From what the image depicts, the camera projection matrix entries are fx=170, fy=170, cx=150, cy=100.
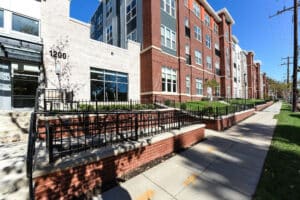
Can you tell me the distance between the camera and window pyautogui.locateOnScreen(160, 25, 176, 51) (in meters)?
17.4

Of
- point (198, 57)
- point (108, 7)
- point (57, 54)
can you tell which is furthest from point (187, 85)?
point (108, 7)

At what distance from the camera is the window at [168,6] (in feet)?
57.9

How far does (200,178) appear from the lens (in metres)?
4.26

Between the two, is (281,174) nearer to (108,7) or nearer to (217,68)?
(108,7)

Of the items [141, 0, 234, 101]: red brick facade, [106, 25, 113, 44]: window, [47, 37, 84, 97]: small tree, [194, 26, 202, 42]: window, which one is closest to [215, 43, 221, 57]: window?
[141, 0, 234, 101]: red brick facade

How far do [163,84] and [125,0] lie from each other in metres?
11.0

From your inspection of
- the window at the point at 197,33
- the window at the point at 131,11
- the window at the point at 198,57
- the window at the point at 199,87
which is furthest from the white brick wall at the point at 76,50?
the window at the point at 197,33

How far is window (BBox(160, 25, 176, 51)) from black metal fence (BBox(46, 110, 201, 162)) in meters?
11.9

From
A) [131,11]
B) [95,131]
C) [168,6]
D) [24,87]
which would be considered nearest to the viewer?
[95,131]

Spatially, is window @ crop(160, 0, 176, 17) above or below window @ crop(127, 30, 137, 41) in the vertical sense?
above

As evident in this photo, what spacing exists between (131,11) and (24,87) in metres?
13.6

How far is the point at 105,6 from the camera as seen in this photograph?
24.5 m

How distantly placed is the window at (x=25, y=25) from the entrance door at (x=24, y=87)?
2458 mm

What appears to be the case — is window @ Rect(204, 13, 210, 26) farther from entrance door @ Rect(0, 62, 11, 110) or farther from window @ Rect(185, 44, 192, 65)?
entrance door @ Rect(0, 62, 11, 110)
